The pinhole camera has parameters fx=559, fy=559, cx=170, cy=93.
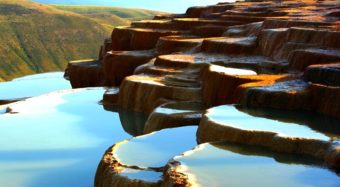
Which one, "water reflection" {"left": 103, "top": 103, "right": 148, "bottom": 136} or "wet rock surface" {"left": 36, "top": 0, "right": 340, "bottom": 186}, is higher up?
"wet rock surface" {"left": 36, "top": 0, "right": 340, "bottom": 186}

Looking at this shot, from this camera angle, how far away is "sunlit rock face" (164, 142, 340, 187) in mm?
9102

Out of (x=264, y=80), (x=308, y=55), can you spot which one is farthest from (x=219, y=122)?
(x=308, y=55)

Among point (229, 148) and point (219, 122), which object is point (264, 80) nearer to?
point (219, 122)

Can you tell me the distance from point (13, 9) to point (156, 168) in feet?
561

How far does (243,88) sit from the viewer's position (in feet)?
51.2

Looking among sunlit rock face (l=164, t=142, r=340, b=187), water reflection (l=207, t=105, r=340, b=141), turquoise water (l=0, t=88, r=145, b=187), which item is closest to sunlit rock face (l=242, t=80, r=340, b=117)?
water reflection (l=207, t=105, r=340, b=141)

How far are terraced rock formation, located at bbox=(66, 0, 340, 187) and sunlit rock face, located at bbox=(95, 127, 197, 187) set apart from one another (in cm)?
6

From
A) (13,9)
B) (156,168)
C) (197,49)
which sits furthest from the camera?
(13,9)

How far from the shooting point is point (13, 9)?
173 meters

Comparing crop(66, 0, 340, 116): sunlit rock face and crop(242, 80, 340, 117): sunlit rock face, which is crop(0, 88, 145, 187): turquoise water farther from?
crop(242, 80, 340, 117): sunlit rock face

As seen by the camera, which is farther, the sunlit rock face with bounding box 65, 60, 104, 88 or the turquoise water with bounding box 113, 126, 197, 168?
the sunlit rock face with bounding box 65, 60, 104, 88

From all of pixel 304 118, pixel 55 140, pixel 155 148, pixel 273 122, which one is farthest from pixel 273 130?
pixel 55 140

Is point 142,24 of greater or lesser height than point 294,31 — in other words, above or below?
below

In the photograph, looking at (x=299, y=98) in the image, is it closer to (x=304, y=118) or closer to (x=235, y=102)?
(x=304, y=118)
